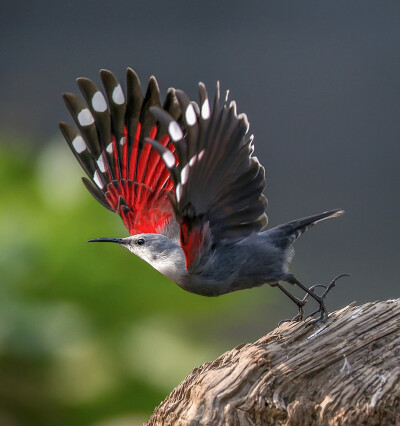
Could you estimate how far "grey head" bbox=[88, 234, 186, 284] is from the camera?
1826mm

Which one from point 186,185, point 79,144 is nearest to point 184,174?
point 186,185

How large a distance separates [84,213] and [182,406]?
1.67 m

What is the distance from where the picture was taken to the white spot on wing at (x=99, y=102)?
199cm

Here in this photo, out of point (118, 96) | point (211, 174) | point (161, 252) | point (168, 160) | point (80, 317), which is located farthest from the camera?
point (80, 317)

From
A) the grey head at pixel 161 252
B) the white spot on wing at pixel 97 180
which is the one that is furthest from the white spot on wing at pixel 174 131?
the white spot on wing at pixel 97 180

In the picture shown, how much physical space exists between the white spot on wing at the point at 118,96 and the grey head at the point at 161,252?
0.36m

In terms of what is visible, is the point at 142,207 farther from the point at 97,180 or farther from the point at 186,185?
the point at 186,185

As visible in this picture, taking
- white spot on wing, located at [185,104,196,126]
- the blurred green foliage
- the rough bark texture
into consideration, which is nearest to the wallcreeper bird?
white spot on wing, located at [185,104,196,126]

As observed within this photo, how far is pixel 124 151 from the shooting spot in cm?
204

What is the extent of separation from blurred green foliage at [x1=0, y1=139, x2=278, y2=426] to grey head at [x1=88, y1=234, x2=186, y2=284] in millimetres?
1082

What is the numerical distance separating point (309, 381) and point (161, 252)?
0.53 m

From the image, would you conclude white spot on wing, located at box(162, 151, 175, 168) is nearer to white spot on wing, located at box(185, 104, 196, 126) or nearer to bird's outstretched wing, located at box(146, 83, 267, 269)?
bird's outstretched wing, located at box(146, 83, 267, 269)

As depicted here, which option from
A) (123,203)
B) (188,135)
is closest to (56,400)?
(123,203)

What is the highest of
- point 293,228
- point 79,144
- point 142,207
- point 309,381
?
point 79,144
